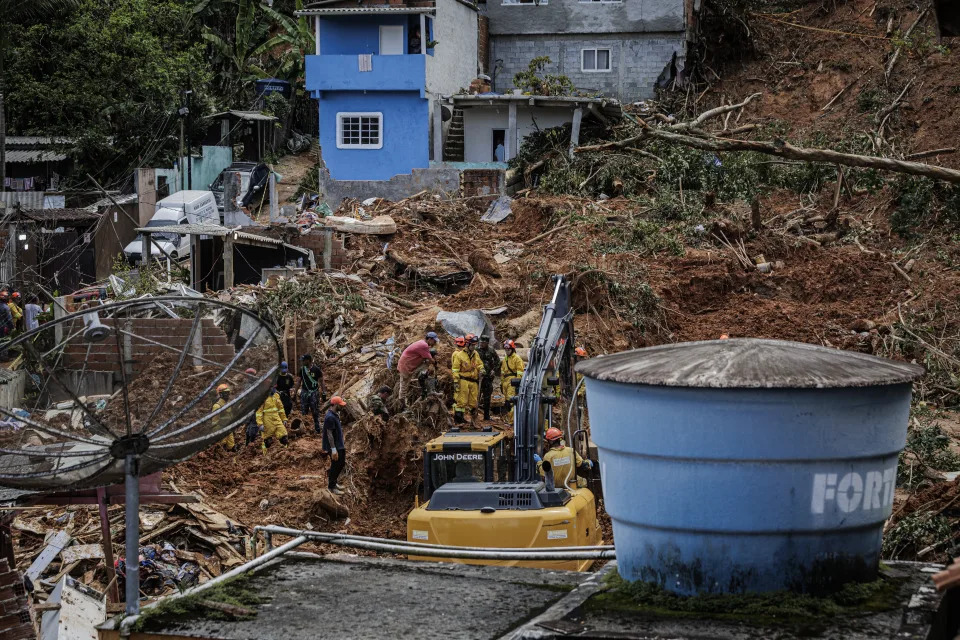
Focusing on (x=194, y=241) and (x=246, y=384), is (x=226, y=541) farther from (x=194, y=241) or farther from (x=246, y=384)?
(x=194, y=241)

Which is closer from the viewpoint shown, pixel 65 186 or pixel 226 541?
pixel 226 541

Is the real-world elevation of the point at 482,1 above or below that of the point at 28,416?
above

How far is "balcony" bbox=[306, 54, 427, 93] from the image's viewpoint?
34062mm

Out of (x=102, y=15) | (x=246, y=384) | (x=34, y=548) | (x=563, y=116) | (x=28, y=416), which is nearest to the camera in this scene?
(x=28, y=416)

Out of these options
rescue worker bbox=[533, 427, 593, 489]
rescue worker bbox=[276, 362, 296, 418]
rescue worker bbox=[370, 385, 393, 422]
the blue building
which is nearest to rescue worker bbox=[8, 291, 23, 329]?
rescue worker bbox=[276, 362, 296, 418]

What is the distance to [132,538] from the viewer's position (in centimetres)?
760

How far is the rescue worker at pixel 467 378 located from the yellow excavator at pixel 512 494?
3002 mm

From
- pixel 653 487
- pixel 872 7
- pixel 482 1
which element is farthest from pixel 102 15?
pixel 653 487

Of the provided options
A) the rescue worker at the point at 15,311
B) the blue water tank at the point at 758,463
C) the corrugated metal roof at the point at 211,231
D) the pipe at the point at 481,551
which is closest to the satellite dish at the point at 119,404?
the pipe at the point at 481,551

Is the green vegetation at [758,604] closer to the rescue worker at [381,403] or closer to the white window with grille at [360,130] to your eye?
the rescue worker at [381,403]

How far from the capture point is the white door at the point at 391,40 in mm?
34625

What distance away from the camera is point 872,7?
35.2 metres

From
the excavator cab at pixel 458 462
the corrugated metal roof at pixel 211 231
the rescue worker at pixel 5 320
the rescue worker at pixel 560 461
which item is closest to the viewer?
the rescue worker at pixel 560 461

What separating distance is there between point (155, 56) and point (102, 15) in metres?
3.20
